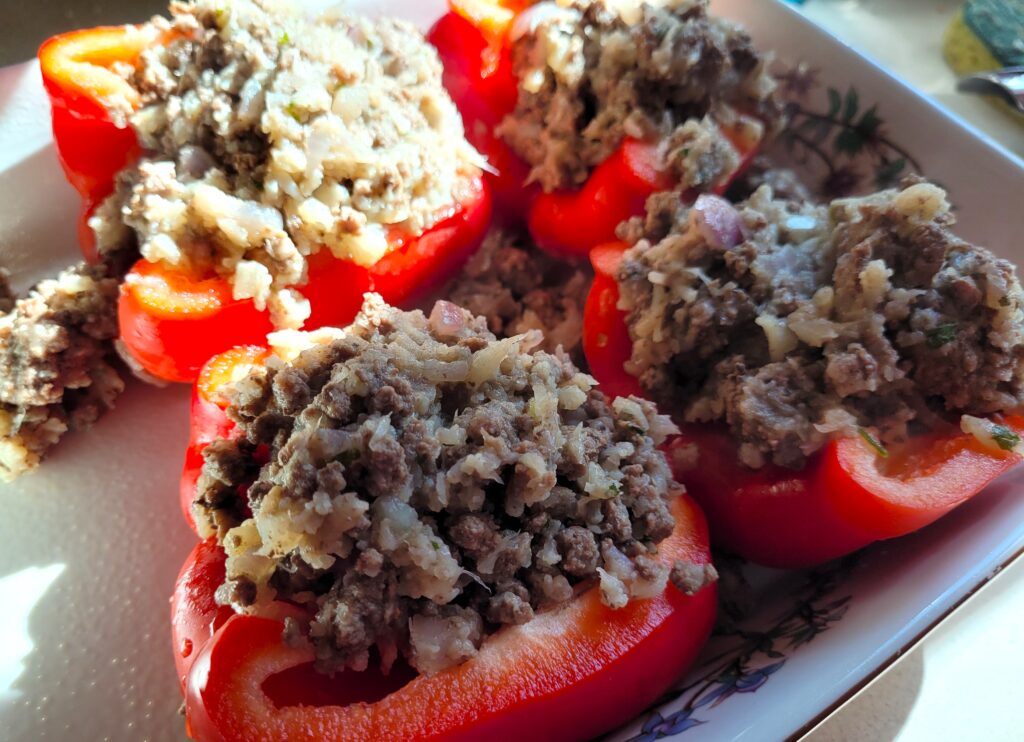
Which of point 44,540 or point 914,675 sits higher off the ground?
point 914,675

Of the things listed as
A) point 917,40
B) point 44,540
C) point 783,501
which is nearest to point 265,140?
point 44,540

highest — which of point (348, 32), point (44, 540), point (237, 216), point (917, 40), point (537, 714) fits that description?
point (917, 40)

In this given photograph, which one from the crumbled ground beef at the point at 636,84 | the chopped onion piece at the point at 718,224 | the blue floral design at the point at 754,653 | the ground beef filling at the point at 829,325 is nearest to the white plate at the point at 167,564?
the blue floral design at the point at 754,653

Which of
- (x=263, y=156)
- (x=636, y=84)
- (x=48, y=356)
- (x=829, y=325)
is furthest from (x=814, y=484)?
(x=48, y=356)

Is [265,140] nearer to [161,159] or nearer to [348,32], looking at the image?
[161,159]

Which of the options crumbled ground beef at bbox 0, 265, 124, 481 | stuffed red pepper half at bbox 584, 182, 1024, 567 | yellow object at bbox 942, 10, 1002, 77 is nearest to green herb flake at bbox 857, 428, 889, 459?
stuffed red pepper half at bbox 584, 182, 1024, 567

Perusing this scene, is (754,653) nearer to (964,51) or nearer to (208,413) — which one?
(208,413)
